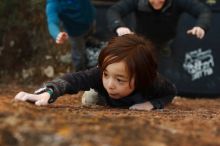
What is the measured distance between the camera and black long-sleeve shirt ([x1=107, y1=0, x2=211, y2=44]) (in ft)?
15.8

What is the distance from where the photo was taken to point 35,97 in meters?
2.93

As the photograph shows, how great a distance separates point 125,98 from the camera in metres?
3.59

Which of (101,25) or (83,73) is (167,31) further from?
(83,73)

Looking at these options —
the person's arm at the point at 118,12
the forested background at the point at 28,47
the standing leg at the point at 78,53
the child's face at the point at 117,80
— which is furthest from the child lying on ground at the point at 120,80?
the forested background at the point at 28,47

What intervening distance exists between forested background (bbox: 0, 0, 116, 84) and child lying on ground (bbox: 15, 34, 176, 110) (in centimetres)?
326

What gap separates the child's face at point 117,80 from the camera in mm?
3215

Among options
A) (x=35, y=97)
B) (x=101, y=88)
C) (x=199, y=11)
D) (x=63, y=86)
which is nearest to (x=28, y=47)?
(x=199, y=11)

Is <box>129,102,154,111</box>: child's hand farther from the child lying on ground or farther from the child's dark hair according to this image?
the child's dark hair

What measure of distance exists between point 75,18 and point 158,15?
2.84 feet

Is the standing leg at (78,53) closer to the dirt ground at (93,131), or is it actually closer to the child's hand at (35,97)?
the child's hand at (35,97)

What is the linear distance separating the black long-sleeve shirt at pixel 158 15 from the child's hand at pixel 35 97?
5.89 feet

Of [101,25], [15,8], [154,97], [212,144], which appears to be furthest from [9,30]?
[212,144]

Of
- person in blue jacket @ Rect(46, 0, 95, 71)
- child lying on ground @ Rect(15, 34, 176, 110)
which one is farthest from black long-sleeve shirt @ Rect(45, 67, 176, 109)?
person in blue jacket @ Rect(46, 0, 95, 71)

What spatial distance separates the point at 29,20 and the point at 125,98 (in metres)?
3.83
